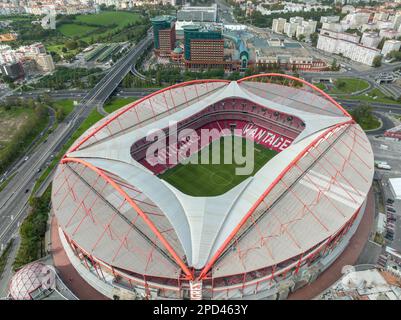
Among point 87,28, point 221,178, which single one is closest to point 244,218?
point 221,178

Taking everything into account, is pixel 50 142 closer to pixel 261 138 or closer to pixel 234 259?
pixel 261 138

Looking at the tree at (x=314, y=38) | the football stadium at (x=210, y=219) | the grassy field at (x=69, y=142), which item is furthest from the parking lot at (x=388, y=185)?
the tree at (x=314, y=38)

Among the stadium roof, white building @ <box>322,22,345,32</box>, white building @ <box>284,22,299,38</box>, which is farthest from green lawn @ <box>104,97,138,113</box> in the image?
white building @ <box>322,22,345,32</box>

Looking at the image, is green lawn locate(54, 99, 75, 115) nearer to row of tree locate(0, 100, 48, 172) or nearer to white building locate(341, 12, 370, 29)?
row of tree locate(0, 100, 48, 172)

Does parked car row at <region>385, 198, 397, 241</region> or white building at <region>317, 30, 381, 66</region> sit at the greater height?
white building at <region>317, 30, 381, 66</region>

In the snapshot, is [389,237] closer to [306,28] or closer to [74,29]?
[306,28]

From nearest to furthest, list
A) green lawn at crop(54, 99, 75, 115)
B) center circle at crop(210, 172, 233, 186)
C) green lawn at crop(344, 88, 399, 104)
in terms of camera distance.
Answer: center circle at crop(210, 172, 233, 186)
green lawn at crop(54, 99, 75, 115)
green lawn at crop(344, 88, 399, 104)

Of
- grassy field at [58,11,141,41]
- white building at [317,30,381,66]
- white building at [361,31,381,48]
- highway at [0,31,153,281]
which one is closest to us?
highway at [0,31,153,281]
